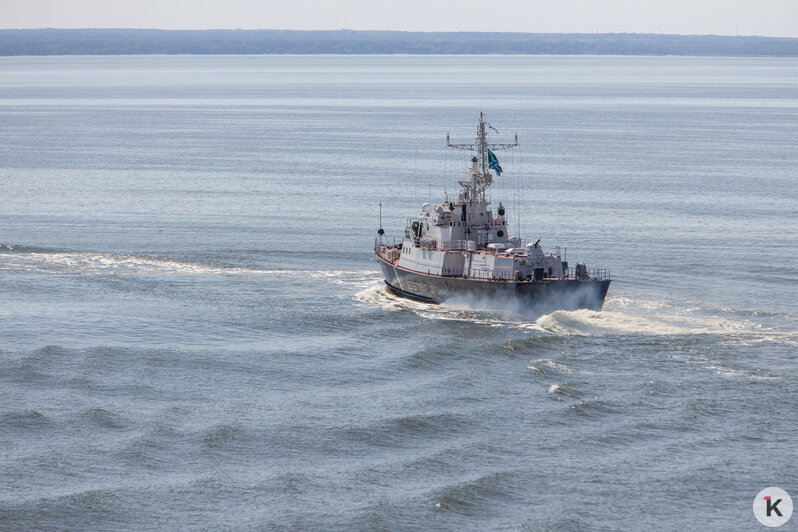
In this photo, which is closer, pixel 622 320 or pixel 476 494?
pixel 476 494

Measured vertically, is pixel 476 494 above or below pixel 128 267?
below

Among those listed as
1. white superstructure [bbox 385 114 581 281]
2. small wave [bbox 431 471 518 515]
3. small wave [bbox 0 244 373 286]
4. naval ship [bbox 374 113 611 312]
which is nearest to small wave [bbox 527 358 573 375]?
naval ship [bbox 374 113 611 312]

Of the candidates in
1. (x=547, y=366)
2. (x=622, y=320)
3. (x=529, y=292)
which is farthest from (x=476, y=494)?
(x=529, y=292)

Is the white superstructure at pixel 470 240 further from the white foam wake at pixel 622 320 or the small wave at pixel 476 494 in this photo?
the small wave at pixel 476 494

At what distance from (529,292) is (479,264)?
5.03m

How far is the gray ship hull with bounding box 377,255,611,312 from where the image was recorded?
65.6 metres

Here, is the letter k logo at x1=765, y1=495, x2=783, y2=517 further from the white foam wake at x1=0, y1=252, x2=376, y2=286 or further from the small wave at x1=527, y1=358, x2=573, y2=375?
the white foam wake at x1=0, y1=252, x2=376, y2=286

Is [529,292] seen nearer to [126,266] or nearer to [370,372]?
[370,372]

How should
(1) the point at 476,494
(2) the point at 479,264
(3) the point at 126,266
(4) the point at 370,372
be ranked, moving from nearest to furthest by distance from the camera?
(1) the point at 476,494, (4) the point at 370,372, (2) the point at 479,264, (3) the point at 126,266

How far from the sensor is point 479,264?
2751 inches

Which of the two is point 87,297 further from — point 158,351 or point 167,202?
point 167,202

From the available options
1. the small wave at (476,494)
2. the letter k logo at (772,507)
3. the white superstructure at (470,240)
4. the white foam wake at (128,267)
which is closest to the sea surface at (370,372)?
the small wave at (476,494)

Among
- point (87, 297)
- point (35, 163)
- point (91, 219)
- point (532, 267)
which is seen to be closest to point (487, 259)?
point (532, 267)

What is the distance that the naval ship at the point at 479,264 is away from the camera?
6625 centimetres
